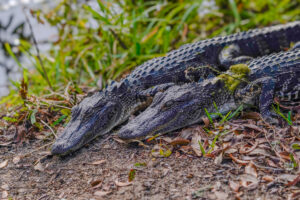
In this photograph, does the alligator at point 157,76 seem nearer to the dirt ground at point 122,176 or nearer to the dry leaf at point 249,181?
the dirt ground at point 122,176

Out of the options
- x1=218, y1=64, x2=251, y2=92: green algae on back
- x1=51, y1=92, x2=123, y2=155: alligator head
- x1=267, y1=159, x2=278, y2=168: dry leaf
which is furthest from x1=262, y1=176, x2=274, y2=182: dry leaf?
x1=51, y1=92, x2=123, y2=155: alligator head

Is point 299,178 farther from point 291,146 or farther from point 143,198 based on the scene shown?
point 143,198

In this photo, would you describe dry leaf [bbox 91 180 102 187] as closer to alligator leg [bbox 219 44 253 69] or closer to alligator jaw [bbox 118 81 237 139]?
alligator jaw [bbox 118 81 237 139]

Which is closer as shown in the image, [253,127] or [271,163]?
[271,163]

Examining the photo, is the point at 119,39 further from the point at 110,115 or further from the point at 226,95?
the point at 226,95

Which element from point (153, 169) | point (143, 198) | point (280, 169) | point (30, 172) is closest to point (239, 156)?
point (280, 169)

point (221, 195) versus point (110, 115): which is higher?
point (110, 115)

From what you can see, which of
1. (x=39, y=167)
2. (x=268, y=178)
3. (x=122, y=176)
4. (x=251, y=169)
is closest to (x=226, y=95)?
(x=251, y=169)
